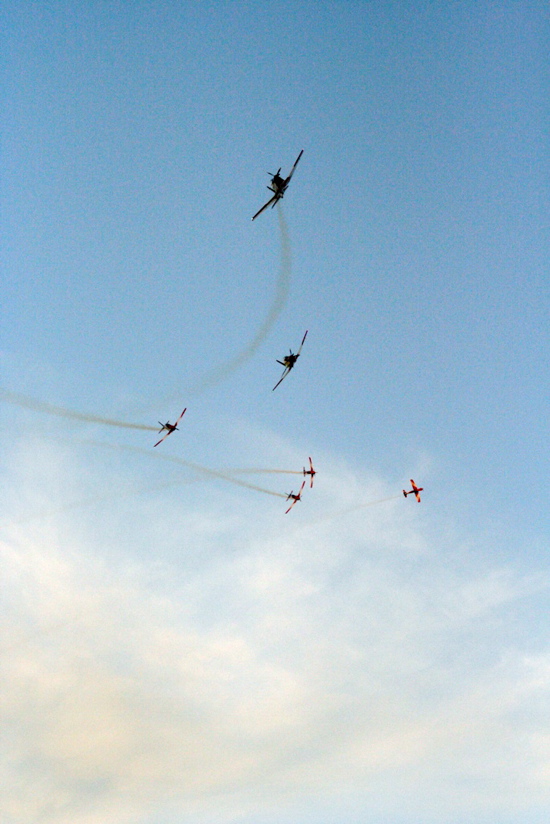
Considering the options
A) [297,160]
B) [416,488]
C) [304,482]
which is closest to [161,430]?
[304,482]

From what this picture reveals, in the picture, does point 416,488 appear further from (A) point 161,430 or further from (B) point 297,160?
(B) point 297,160

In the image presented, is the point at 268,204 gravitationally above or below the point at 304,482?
above

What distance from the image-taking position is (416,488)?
163 metres

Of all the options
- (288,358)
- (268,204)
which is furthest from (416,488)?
(268,204)

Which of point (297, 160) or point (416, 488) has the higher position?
point (297, 160)

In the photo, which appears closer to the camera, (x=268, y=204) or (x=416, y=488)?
(x=268, y=204)

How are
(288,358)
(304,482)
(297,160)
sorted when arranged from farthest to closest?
(304,482) < (288,358) < (297,160)

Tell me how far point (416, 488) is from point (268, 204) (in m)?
97.4

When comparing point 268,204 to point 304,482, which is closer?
point 268,204

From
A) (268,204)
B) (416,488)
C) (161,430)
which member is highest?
(268,204)

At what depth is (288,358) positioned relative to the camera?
131 m

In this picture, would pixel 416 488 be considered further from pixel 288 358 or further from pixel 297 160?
pixel 297 160

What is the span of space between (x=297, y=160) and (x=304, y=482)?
3433 inches

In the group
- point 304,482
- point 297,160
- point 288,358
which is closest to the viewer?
point 297,160
